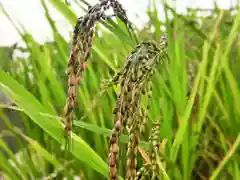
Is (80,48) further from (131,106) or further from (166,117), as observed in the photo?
(166,117)

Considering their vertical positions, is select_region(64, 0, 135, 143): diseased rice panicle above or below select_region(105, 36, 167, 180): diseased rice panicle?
above

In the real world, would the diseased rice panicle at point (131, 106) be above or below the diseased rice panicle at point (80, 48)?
below

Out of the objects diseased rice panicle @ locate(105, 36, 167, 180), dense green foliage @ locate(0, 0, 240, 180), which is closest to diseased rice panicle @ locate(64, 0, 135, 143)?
diseased rice panicle @ locate(105, 36, 167, 180)

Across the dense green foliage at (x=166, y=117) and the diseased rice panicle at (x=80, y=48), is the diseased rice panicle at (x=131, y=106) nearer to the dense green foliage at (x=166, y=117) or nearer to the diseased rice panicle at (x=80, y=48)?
the diseased rice panicle at (x=80, y=48)

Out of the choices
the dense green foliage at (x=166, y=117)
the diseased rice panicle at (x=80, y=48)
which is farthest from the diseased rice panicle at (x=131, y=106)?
the dense green foliage at (x=166, y=117)

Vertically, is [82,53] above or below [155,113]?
above

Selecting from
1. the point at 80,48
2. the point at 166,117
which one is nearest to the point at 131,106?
the point at 80,48

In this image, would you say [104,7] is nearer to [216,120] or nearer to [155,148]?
[155,148]

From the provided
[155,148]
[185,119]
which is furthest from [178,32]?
[155,148]

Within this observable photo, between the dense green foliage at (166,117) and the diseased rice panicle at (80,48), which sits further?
the dense green foliage at (166,117)

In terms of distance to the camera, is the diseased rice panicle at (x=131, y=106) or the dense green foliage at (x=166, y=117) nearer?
the diseased rice panicle at (x=131, y=106)

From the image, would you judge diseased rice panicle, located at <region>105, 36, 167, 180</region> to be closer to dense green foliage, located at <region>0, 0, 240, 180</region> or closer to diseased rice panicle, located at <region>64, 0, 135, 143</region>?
diseased rice panicle, located at <region>64, 0, 135, 143</region>
